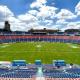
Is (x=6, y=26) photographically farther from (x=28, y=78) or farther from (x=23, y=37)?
(x=28, y=78)

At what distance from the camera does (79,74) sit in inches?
860

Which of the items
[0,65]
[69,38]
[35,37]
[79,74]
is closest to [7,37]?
[35,37]

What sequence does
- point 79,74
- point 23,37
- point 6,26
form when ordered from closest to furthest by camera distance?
point 79,74 → point 23,37 → point 6,26

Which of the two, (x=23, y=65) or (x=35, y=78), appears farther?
(x=23, y=65)

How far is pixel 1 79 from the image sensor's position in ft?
66.0

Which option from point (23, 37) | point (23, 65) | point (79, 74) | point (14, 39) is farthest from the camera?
point (23, 37)

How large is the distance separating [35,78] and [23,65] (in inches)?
305

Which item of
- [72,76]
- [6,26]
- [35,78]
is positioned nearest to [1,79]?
[35,78]

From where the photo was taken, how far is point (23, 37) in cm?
9675

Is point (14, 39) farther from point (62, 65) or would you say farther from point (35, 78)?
point (35, 78)

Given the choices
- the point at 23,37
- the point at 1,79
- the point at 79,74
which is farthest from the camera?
the point at 23,37

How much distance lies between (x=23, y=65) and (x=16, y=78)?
316 inches

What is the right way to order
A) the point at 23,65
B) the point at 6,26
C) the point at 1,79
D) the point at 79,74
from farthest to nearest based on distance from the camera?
the point at 6,26 < the point at 23,65 < the point at 79,74 < the point at 1,79

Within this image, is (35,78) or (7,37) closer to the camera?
(35,78)
